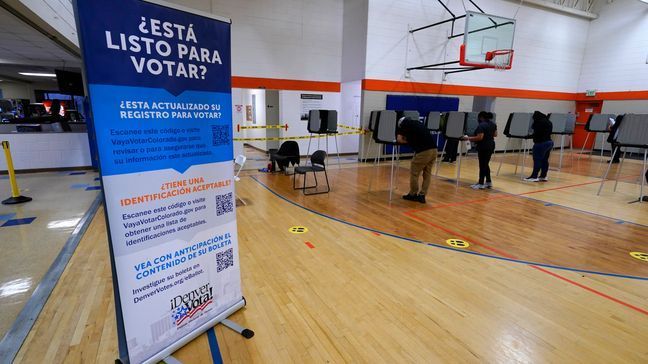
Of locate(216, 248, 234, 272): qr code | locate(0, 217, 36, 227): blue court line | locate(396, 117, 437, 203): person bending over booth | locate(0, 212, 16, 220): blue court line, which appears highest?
locate(396, 117, 437, 203): person bending over booth

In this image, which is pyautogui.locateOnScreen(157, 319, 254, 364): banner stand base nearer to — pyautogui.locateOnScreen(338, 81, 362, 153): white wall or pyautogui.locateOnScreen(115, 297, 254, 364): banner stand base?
pyautogui.locateOnScreen(115, 297, 254, 364): banner stand base

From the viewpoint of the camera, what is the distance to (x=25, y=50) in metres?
7.72

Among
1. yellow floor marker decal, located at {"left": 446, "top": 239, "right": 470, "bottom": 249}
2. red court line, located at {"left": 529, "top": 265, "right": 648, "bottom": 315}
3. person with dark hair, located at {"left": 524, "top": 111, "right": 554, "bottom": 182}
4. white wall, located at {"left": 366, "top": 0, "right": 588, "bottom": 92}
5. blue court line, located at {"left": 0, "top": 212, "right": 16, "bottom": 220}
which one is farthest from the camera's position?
white wall, located at {"left": 366, "top": 0, "right": 588, "bottom": 92}

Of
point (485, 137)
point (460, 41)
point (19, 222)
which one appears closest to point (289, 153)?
point (485, 137)

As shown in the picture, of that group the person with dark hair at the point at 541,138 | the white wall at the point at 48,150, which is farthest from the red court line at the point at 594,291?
the white wall at the point at 48,150

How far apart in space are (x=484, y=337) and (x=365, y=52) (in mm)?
8239

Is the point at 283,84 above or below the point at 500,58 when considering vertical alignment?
below

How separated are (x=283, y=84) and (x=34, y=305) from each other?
25.5ft

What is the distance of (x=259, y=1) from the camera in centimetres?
840

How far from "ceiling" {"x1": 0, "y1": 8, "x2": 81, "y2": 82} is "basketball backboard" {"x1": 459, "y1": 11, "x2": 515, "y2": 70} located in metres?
9.50

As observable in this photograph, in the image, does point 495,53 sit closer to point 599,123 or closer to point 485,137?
point 485,137

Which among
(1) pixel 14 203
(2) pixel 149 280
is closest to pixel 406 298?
(2) pixel 149 280

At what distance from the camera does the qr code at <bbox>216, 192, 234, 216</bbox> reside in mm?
2125

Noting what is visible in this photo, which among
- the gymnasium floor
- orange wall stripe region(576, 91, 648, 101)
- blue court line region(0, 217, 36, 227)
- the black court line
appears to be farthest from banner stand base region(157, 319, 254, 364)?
orange wall stripe region(576, 91, 648, 101)
